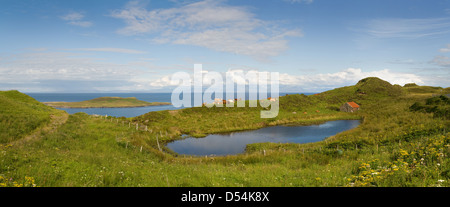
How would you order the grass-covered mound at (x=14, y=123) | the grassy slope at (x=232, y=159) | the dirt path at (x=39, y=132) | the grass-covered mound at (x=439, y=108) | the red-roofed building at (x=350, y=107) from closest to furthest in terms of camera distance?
the grassy slope at (x=232, y=159) → the dirt path at (x=39, y=132) → the grass-covered mound at (x=14, y=123) → the grass-covered mound at (x=439, y=108) → the red-roofed building at (x=350, y=107)

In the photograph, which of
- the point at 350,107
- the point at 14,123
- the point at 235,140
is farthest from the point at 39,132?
the point at 350,107

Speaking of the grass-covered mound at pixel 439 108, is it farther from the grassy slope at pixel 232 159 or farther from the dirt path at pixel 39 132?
the dirt path at pixel 39 132

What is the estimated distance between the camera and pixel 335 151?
21.9 meters

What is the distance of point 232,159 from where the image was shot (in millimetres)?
24266

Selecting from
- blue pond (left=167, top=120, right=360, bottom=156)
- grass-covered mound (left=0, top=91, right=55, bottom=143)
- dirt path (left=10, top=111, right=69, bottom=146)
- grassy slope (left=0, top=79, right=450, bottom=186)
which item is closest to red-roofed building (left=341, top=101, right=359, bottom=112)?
grassy slope (left=0, top=79, right=450, bottom=186)

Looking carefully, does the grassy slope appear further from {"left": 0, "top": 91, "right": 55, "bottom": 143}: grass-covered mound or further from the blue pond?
the blue pond

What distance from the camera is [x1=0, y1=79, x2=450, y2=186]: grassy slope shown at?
32.1 feet

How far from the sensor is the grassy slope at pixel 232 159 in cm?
977

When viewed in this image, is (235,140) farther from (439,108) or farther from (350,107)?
(350,107)

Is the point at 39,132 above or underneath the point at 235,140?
above

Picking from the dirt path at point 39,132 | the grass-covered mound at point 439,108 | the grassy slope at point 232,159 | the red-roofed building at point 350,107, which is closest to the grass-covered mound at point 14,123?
the dirt path at point 39,132

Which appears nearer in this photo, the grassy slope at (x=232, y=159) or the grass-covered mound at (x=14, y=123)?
the grassy slope at (x=232, y=159)
